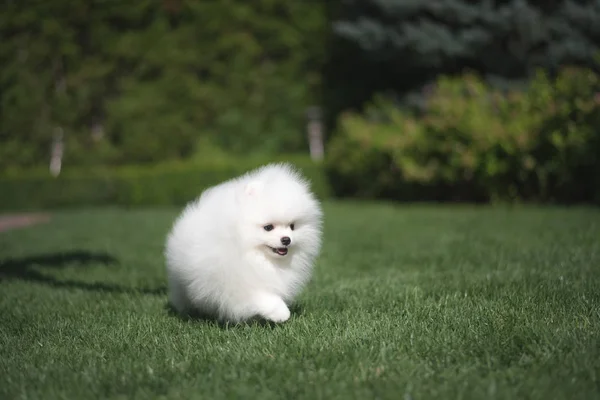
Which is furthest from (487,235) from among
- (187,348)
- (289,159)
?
(289,159)

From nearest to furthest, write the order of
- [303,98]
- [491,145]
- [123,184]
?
[491,145]
[123,184]
[303,98]

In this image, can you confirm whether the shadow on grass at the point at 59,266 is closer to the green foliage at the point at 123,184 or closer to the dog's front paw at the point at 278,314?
the dog's front paw at the point at 278,314

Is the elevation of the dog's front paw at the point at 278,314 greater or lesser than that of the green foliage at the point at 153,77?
lesser

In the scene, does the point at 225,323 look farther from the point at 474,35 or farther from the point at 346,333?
the point at 474,35

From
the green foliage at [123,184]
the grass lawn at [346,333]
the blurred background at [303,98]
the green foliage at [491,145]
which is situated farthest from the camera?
the green foliage at [123,184]

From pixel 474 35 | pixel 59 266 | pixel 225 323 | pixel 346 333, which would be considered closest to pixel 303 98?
pixel 474 35

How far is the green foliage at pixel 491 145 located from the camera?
1061 cm

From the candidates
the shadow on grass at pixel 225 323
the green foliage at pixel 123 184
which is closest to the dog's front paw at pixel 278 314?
the shadow on grass at pixel 225 323

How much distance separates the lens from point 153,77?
1958cm

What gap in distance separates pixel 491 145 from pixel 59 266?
8187 mm

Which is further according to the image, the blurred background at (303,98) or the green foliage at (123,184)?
the green foliage at (123,184)

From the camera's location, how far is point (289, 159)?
1697 cm

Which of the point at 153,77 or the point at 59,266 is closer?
the point at 59,266

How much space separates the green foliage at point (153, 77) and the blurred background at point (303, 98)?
5 cm
